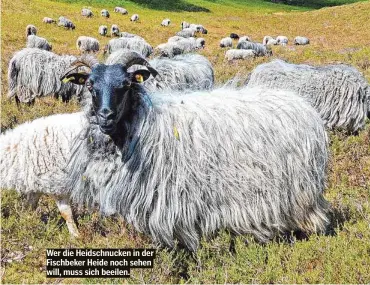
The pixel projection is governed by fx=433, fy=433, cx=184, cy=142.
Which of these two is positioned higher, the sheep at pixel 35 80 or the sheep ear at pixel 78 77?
the sheep ear at pixel 78 77

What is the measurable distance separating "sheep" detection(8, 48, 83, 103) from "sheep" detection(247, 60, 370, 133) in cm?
577

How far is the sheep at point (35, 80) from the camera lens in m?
11.8

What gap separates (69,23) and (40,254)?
101 feet

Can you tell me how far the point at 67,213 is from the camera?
207 inches

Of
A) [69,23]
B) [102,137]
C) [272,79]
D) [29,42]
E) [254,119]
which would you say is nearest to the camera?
[102,137]

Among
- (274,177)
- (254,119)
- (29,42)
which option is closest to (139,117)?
(254,119)

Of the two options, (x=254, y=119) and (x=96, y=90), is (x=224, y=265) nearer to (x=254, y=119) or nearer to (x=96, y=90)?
(x=254, y=119)

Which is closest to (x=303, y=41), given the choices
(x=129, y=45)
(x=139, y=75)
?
(x=129, y=45)

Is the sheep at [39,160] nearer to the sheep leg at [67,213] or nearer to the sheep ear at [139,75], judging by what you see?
the sheep leg at [67,213]

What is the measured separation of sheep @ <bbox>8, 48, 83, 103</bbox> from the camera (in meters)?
11.8

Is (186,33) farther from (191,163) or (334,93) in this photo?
(191,163)

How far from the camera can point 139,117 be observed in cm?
432

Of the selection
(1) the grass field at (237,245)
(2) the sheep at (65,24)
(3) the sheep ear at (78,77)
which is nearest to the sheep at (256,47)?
(2) the sheep at (65,24)

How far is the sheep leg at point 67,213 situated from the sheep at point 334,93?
16.2ft
